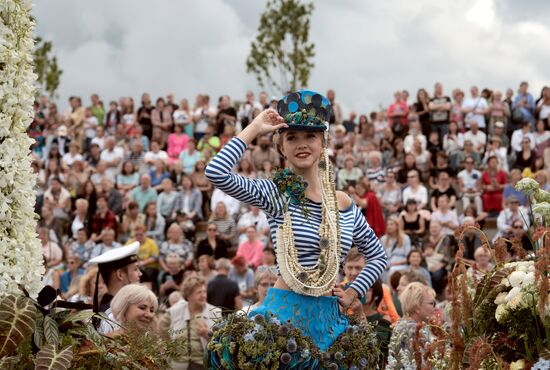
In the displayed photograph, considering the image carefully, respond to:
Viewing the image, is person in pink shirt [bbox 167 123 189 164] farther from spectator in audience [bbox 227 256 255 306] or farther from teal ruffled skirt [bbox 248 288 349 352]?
teal ruffled skirt [bbox 248 288 349 352]

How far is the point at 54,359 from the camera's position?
438 centimetres

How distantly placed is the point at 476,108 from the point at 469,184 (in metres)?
3.54

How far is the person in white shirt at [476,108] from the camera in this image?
2331 cm

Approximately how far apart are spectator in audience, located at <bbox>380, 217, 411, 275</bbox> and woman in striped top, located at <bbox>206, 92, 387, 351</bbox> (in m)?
10.3

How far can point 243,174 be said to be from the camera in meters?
20.6

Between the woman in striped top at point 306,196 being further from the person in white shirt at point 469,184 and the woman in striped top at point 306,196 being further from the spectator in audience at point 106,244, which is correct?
the person in white shirt at point 469,184

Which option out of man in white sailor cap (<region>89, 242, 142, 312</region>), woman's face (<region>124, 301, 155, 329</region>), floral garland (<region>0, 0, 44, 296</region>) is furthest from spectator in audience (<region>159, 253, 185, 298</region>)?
floral garland (<region>0, 0, 44, 296</region>)

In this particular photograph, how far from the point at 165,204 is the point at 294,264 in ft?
50.1

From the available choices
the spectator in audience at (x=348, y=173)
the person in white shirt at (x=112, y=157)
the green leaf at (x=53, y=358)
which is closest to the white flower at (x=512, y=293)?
the green leaf at (x=53, y=358)

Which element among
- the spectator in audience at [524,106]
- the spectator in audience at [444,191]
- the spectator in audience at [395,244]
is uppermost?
the spectator in audience at [524,106]

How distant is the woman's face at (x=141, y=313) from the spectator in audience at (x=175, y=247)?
1009cm

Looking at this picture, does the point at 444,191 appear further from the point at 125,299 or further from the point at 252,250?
the point at 125,299

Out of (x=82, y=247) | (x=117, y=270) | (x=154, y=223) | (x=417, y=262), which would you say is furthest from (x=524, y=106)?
(x=117, y=270)

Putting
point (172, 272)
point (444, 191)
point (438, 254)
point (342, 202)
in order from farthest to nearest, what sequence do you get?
1. point (444, 191)
2. point (172, 272)
3. point (438, 254)
4. point (342, 202)
